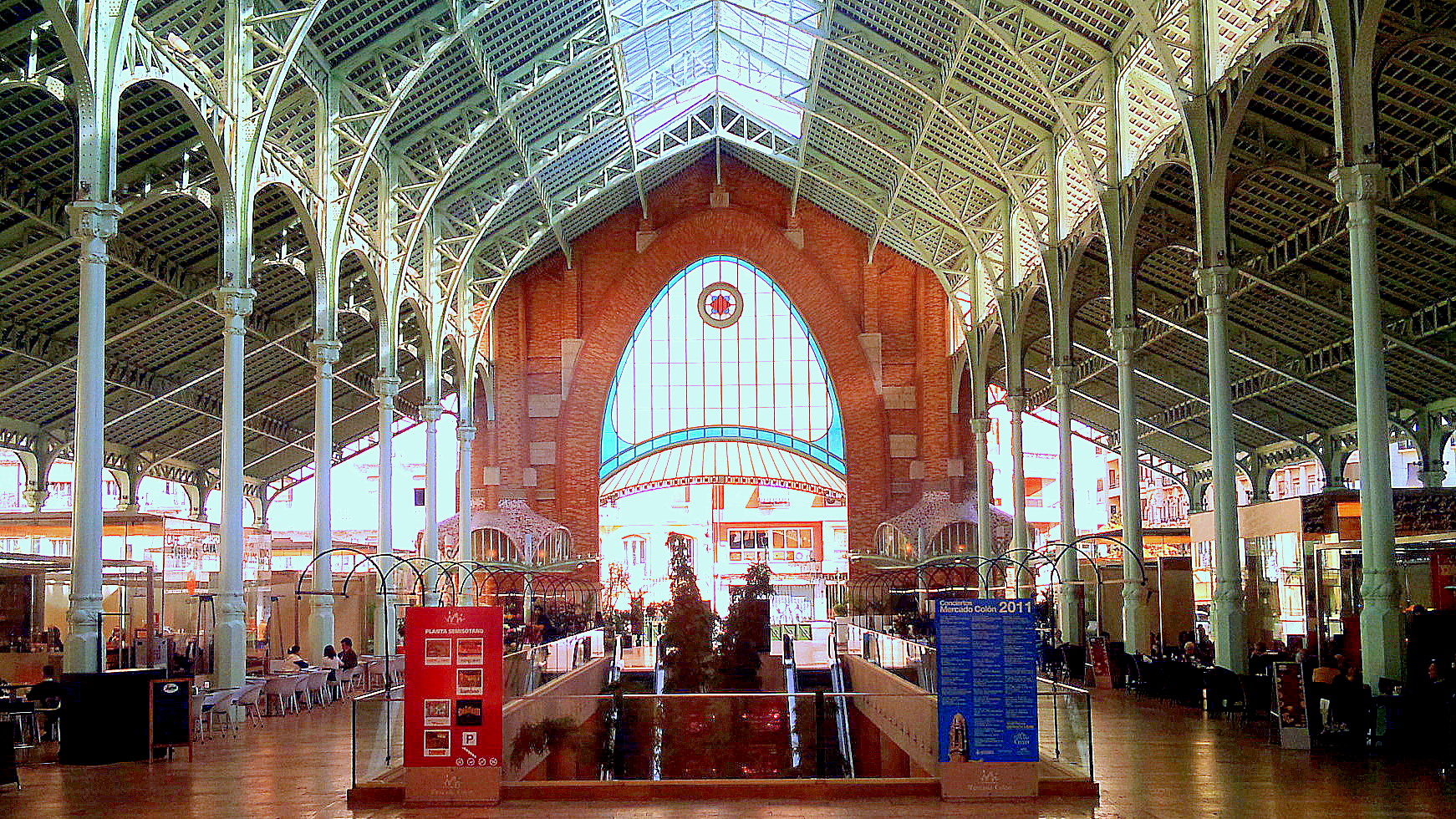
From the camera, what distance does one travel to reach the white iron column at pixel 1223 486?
2314 cm

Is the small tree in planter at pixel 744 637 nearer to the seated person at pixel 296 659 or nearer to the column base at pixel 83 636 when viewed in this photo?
the seated person at pixel 296 659

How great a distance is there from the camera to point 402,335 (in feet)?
150

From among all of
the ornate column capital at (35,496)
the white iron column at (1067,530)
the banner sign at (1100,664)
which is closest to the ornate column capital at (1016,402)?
the white iron column at (1067,530)

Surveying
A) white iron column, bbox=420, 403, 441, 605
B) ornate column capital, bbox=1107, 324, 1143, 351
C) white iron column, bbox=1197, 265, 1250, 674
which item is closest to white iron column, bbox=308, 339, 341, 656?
white iron column, bbox=420, 403, 441, 605

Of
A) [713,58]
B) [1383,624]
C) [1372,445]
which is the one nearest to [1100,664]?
[1383,624]

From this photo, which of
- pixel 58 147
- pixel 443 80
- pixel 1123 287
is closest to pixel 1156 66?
pixel 1123 287

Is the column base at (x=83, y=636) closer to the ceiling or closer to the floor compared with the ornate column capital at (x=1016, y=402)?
closer to the floor

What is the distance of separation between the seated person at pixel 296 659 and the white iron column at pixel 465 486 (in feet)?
41.3

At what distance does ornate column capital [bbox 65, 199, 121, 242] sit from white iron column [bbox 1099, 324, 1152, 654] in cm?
1918

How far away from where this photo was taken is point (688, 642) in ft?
104

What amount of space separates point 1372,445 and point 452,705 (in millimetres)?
11830

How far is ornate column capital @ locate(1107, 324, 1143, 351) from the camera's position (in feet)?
93.7

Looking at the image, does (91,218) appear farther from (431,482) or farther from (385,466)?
(431,482)

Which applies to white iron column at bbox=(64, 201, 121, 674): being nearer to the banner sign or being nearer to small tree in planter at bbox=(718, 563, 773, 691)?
small tree in planter at bbox=(718, 563, 773, 691)
